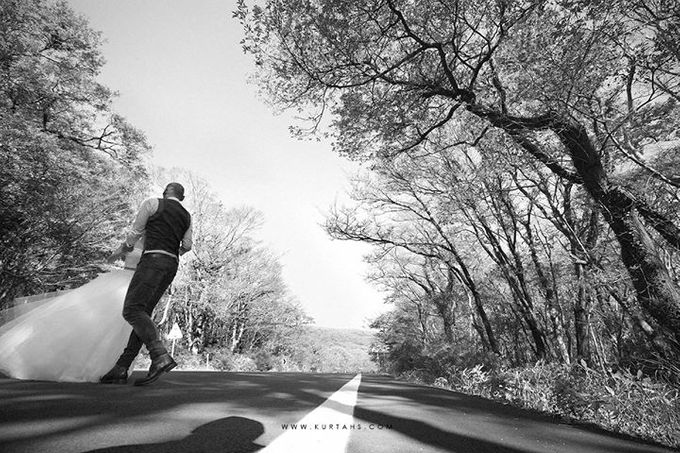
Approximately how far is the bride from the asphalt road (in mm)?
464

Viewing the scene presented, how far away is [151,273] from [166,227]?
1.59ft

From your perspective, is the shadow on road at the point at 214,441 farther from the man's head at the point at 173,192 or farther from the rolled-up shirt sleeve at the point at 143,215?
the man's head at the point at 173,192

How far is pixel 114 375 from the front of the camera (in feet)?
11.4

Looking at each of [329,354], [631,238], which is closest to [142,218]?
[631,238]

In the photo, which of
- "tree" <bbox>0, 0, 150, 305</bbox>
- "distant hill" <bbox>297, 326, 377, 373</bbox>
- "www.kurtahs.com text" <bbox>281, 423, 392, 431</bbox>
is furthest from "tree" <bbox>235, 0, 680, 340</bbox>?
"distant hill" <bbox>297, 326, 377, 373</bbox>

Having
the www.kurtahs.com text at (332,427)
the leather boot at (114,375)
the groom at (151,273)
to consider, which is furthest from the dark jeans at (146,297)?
the www.kurtahs.com text at (332,427)

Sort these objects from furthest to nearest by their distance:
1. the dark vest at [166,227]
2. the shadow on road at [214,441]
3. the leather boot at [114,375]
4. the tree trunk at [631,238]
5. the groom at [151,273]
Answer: the tree trunk at [631,238], the leather boot at [114,375], the dark vest at [166,227], the groom at [151,273], the shadow on road at [214,441]

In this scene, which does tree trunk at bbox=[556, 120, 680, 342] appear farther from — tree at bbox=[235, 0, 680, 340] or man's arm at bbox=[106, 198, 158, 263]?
man's arm at bbox=[106, 198, 158, 263]

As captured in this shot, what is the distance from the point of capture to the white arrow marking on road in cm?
169

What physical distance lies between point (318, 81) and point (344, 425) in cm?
652

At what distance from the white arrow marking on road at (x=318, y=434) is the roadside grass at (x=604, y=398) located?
2.73m

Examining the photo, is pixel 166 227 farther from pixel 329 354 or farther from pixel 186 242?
pixel 329 354

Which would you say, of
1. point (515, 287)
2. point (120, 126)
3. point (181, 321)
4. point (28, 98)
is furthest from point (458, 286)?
point (28, 98)

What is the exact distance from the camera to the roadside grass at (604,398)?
9.86 ft
